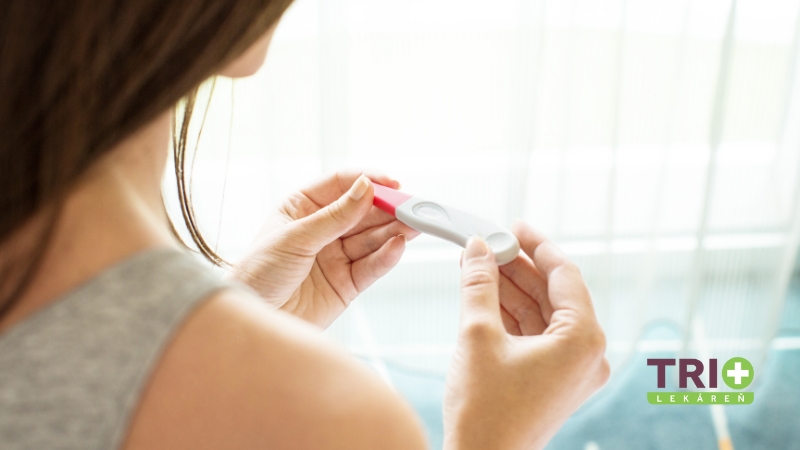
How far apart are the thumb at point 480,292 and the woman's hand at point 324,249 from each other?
0.56ft

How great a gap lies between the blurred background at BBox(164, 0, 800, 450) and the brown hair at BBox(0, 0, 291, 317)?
0.79 metres

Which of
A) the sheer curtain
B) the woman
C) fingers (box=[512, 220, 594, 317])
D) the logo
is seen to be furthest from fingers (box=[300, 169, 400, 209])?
the logo

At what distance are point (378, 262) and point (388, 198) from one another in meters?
0.08

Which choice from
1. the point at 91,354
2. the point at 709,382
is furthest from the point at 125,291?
the point at 709,382

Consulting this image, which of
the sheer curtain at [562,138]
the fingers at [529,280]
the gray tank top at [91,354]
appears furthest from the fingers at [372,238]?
the gray tank top at [91,354]

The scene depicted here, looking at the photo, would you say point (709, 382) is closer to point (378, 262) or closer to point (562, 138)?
point (562, 138)

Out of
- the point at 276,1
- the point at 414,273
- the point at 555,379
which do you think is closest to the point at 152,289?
the point at 276,1

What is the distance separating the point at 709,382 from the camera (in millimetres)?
1398

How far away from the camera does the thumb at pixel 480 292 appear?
54cm

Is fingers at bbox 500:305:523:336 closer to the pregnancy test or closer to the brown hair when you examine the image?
the pregnancy test

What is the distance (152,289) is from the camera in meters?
0.32

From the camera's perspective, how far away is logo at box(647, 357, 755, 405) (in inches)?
54.0

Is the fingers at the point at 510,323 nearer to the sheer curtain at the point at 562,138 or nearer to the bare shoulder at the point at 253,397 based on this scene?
the bare shoulder at the point at 253,397

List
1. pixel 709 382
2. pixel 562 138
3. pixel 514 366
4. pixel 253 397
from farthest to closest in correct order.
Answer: pixel 709 382
pixel 562 138
pixel 514 366
pixel 253 397
